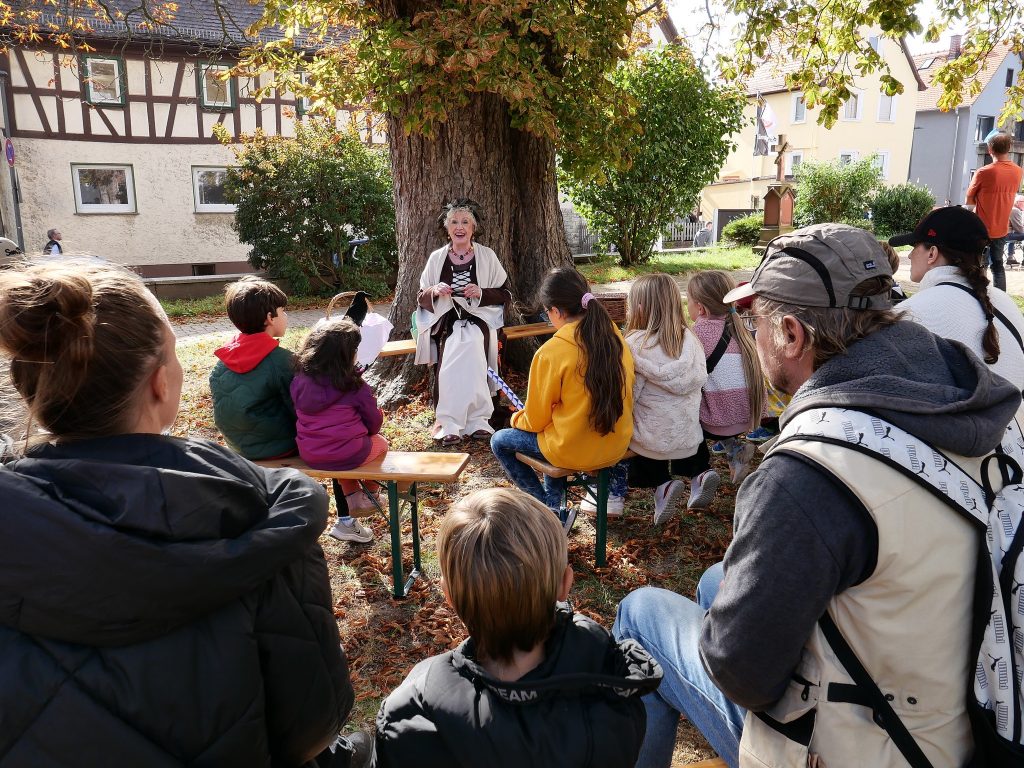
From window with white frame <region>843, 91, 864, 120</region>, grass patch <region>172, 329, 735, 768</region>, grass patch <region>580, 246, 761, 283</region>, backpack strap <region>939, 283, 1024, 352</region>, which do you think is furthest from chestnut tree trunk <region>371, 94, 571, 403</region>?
window with white frame <region>843, 91, 864, 120</region>

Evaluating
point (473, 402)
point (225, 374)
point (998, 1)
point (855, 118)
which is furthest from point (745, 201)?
point (225, 374)

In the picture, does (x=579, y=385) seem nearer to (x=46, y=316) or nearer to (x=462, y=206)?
(x=46, y=316)

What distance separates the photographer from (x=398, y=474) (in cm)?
365

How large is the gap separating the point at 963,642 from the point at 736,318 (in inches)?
129

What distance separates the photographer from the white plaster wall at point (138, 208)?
18641 millimetres

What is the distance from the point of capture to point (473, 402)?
613 centimetres

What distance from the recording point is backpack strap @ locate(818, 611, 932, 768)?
1467 millimetres

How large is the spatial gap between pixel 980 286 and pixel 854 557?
2.55 meters

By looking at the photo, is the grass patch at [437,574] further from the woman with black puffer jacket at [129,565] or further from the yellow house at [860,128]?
the yellow house at [860,128]

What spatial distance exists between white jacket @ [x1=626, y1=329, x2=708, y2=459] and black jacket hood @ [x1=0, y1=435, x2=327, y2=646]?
9.60 ft

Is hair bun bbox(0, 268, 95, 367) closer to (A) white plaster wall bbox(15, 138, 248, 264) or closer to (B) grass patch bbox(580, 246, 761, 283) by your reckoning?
(B) grass patch bbox(580, 246, 761, 283)

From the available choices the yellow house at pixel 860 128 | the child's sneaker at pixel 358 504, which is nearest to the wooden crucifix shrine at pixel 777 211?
the child's sneaker at pixel 358 504

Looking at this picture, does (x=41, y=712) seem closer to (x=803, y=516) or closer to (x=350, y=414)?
(x=803, y=516)

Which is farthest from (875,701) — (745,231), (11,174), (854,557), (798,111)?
(798,111)
